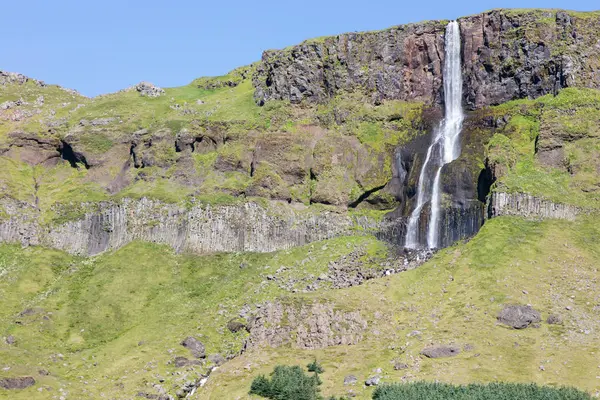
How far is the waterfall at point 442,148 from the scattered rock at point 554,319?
2674 centimetres

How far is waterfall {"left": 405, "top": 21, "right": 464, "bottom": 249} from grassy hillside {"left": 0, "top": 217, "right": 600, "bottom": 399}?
8157 millimetres

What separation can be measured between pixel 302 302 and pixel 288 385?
16.1 meters

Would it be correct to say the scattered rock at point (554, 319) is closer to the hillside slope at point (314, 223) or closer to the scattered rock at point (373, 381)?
the hillside slope at point (314, 223)

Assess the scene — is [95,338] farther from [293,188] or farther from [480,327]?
[480,327]

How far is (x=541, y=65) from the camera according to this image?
124m

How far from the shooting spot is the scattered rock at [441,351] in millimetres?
82062

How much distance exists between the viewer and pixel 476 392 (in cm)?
6956

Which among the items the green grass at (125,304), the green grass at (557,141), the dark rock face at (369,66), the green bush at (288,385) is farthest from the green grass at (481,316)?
the dark rock face at (369,66)

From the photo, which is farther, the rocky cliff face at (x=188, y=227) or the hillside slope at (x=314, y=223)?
the rocky cliff face at (x=188, y=227)

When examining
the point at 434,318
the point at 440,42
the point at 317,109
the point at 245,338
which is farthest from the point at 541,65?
the point at 245,338

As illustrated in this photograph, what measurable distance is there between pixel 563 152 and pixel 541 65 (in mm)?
20391

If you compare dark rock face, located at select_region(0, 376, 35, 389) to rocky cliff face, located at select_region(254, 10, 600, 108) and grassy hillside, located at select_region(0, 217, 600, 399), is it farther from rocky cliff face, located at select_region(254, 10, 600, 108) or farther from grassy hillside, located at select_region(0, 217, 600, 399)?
rocky cliff face, located at select_region(254, 10, 600, 108)

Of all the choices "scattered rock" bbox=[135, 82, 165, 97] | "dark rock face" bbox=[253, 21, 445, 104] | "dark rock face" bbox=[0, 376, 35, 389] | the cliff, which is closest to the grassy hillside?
"dark rock face" bbox=[0, 376, 35, 389]

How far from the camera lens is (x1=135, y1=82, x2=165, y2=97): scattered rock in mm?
160000
